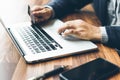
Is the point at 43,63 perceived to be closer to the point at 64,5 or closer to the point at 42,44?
the point at 42,44

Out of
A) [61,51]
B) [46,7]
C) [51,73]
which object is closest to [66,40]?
[61,51]

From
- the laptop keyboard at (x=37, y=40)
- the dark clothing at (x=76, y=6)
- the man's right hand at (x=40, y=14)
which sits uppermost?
the laptop keyboard at (x=37, y=40)

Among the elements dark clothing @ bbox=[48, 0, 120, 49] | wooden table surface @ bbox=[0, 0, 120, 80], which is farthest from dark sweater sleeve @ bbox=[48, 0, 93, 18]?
wooden table surface @ bbox=[0, 0, 120, 80]

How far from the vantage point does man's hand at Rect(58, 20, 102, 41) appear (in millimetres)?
1000

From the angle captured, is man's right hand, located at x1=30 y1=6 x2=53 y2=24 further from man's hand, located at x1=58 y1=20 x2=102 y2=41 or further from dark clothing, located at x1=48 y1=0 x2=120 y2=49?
man's hand, located at x1=58 y1=20 x2=102 y2=41

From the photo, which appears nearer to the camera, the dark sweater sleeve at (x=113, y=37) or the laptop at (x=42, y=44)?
the laptop at (x=42, y=44)

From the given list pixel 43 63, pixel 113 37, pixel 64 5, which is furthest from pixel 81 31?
pixel 64 5

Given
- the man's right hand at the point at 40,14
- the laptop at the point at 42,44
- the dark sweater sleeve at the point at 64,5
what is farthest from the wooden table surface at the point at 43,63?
the dark sweater sleeve at the point at 64,5

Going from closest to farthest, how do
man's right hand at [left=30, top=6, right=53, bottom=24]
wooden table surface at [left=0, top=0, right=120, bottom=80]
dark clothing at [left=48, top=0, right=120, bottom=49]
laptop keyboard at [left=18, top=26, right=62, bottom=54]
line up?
wooden table surface at [left=0, top=0, right=120, bottom=80], laptop keyboard at [left=18, top=26, right=62, bottom=54], man's right hand at [left=30, top=6, right=53, bottom=24], dark clothing at [left=48, top=0, right=120, bottom=49]

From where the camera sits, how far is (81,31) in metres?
1.01

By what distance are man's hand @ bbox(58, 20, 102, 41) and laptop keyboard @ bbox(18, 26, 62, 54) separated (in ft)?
0.25

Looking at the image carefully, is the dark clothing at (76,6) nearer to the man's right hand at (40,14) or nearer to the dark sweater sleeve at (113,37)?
the man's right hand at (40,14)

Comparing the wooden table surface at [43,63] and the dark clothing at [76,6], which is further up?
the wooden table surface at [43,63]

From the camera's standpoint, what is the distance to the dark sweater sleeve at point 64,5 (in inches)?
53.3
